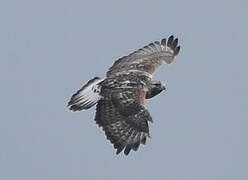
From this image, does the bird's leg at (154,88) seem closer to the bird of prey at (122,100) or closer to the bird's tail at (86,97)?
the bird of prey at (122,100)

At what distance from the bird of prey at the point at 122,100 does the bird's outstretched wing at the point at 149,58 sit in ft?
0.07

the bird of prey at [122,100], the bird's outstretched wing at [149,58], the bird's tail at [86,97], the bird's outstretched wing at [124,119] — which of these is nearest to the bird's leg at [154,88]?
the bird of prey at [122,100]

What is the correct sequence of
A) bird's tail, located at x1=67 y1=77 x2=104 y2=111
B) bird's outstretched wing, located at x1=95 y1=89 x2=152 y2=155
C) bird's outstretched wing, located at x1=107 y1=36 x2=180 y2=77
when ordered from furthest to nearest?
bird's outstretched wing, located at x1=107 y1=36 x2=180 y2=77 → bird's tail, located at x1=67 y1=77 x2=104 y2=111 → bird's outstretched wing, located at x1=95 y1=89 x2=152 y2=155

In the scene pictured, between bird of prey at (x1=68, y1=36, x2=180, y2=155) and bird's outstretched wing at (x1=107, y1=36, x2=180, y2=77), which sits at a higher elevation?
bird's outstretched wing at (x1=107, y1=36, x2=180, y2=77)

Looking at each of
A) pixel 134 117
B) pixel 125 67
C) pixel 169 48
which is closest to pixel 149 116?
pixel 134 117

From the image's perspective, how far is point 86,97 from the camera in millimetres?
25000

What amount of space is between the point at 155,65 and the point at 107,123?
3.70 metres

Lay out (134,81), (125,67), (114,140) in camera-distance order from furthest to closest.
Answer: (125,67) < (134,81) < (114,140)

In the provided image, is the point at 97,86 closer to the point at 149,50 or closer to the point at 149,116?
the point at 149,116

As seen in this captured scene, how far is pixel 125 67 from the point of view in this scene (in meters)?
27.2

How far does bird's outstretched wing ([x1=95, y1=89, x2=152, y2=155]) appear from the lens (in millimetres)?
23719

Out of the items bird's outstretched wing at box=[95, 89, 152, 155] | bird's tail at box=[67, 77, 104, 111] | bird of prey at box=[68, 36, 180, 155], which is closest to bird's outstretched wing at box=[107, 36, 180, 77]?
bird of prey at box=[68, 36, 180, 155]

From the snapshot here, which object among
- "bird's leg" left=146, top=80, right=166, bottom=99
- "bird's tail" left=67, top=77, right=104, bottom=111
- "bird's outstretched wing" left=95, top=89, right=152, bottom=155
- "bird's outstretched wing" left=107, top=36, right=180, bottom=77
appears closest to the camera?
"bird's outstretched wing" left=95, top=89, right=152, bottom=155

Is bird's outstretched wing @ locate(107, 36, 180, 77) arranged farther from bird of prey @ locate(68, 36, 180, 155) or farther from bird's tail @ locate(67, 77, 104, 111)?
bird's tail @ locate(67, 77, 104, 111)
